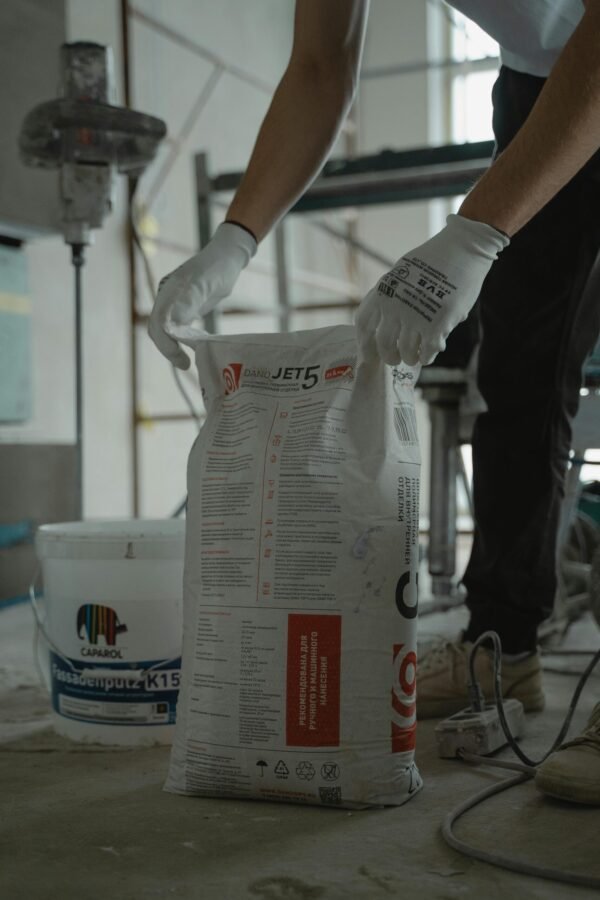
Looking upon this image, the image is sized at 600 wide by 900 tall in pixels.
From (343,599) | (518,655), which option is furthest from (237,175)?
(343,599)

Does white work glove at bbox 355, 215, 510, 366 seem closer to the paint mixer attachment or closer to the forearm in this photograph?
the forearm

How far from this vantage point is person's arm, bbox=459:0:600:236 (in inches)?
34.0

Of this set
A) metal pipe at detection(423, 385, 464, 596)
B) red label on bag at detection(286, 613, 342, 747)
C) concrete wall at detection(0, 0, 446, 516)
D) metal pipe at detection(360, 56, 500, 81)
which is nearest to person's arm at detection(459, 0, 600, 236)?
red label on bag at detection(286, 613, 342, 747)

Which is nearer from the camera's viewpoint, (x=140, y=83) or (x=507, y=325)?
(x=507, y=325)

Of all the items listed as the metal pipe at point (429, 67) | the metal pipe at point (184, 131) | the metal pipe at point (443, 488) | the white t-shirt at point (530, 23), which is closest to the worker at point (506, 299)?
the white t-shirt at point (530, 23)

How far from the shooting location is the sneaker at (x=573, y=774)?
91cm

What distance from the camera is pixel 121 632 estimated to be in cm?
114

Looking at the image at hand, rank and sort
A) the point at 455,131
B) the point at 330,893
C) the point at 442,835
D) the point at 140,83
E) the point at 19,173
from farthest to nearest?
the point at 455,131, the point at 140,83, the point at 19,173, the point at 442,835, the point at 330,893

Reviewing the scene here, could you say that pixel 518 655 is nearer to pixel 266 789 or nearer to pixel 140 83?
pixel 266 789

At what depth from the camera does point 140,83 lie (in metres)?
3.95

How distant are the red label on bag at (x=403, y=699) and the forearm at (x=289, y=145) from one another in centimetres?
63

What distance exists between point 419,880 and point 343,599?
10.4 inches

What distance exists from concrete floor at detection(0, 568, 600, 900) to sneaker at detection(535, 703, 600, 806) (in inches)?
0.7

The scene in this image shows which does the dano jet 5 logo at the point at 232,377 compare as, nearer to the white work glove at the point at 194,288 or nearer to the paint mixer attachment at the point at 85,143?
the white work glove at the point at 194,288
